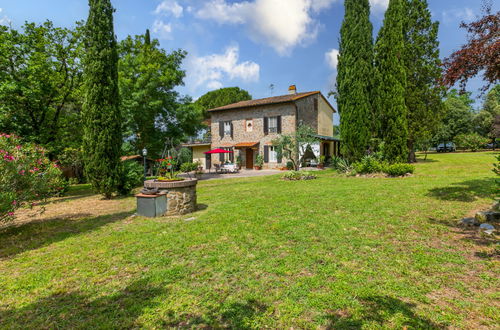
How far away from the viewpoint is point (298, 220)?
5.30m

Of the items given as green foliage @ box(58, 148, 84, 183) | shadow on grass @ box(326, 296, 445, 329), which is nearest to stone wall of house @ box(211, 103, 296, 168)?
green foliage @ box(58, 148, 84, 183)

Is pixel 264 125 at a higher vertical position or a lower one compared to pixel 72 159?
higher

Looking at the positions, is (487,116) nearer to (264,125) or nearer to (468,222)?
(264,125)

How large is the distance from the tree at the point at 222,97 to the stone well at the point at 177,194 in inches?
1385

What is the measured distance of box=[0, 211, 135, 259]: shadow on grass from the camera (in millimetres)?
4590

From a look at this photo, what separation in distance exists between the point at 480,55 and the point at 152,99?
15.3m

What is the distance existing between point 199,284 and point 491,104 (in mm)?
50203

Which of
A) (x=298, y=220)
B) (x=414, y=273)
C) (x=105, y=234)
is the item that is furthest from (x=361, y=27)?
(x=105, y=234)

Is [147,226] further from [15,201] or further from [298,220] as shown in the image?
[298,220]

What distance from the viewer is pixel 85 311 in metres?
2.50

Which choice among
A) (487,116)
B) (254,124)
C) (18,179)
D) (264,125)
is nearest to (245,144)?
(254,124)

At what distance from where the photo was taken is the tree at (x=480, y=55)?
16.7 ft

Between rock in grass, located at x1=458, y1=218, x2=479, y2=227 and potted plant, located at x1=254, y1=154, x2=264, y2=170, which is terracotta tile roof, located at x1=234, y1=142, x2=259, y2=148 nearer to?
potted plant, located at x1=254, y1=154, x2=264, y2=170

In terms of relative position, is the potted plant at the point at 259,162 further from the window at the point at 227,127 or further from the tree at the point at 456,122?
the tree at the point at 456,122
